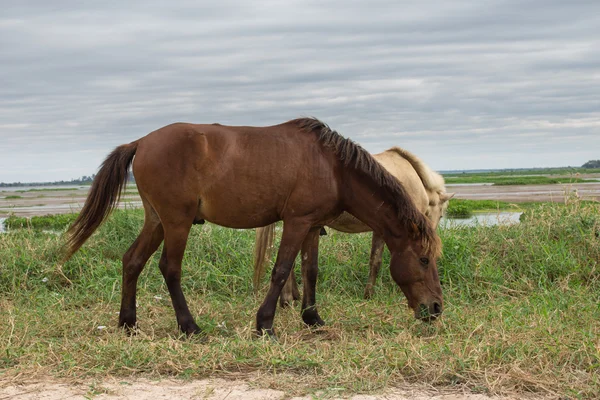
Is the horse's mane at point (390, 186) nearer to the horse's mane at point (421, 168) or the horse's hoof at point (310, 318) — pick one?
the horse's hoof at point (310, 318)

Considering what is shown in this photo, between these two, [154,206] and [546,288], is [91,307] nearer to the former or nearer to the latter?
[154,206]

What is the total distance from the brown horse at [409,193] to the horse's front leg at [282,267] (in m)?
1.37

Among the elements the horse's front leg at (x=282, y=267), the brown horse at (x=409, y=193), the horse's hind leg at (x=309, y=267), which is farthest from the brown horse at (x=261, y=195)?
the brown horse at (x=409, y=193)

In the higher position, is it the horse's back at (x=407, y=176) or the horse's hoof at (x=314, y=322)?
the horse's back at (x=407, y=176)

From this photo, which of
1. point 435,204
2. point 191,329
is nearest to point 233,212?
point 191,329

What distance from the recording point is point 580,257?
24.6 feet

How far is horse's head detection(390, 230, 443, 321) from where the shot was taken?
5477 mm

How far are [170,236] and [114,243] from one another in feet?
10.4

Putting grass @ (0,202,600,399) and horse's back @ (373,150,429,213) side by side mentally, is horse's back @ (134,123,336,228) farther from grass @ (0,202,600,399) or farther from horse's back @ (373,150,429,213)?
horse's back @ (373,150,429,213)

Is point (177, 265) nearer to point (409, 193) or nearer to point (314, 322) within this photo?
point (314, 322)

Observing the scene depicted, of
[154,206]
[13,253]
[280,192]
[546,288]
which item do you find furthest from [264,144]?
[13,253]

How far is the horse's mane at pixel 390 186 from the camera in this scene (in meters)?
5.48

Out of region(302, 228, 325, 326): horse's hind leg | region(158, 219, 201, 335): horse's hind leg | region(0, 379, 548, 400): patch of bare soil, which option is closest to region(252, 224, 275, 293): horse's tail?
region(302, 228, 325, 326): horse's hind leg

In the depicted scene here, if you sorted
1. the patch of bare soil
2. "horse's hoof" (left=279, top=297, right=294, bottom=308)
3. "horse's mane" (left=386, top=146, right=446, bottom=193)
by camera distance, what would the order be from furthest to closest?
1. "horse's mane" (left=386, top=146, right=446, bottom=193)
2. "horse's hoof" (left=279, top=297, right=294, bottom=308)
3. the patch of bare soil
